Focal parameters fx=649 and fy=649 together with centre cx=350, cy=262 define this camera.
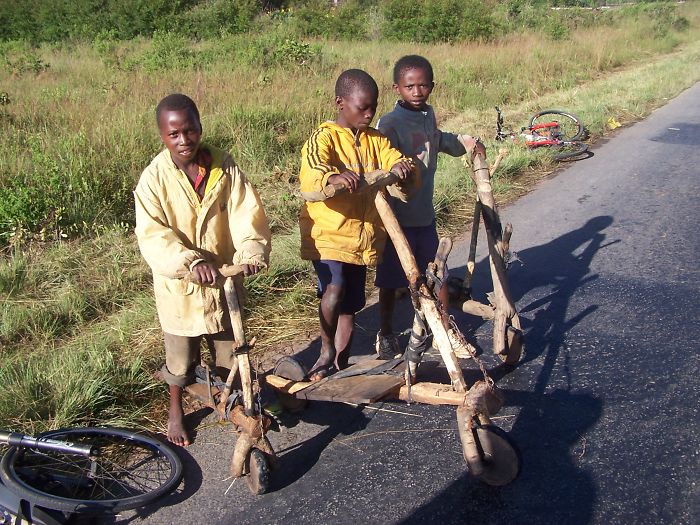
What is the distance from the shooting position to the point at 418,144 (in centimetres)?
366

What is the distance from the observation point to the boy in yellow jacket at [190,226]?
272 centimetres

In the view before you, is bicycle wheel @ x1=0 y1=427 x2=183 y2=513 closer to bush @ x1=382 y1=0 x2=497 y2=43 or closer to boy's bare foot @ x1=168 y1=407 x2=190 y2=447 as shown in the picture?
boy's bare foot @ x1=168 y1=407 x2=190 y2=447

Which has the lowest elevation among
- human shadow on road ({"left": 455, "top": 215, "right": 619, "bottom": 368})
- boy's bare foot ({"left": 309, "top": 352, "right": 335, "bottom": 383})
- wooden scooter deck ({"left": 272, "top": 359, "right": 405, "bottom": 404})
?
human shadow on road ({"left": 455, "top": 215, "right": 619, "bottom": 368})

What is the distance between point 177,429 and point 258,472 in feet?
2.07

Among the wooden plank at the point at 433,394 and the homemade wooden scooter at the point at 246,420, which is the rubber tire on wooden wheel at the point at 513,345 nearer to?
the wooden plank at the point at 433,394

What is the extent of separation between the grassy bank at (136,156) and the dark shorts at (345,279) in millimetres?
679

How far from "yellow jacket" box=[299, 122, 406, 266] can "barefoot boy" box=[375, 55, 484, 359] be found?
360 millimetres

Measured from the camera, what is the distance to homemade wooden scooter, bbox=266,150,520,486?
2.59m

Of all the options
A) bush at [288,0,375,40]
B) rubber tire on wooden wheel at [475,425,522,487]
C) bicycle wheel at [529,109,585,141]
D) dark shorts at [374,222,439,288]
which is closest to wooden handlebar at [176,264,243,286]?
rubber tire on wooden wheel at [475,425,522,487]

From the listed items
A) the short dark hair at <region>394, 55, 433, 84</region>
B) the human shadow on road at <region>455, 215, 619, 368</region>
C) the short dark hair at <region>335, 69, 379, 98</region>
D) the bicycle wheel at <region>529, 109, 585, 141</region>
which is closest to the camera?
the short dark hair at <region>335, 69, 379, 98</region>

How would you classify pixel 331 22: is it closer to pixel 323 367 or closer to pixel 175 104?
pixel 323 367

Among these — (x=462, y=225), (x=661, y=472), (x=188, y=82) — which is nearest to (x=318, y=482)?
(x=661, y=472)

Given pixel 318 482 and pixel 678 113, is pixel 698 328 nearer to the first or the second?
pixel 318 482

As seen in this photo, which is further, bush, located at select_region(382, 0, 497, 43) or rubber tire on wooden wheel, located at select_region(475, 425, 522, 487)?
bush, located at select_region(382, 0, 497, 43)
